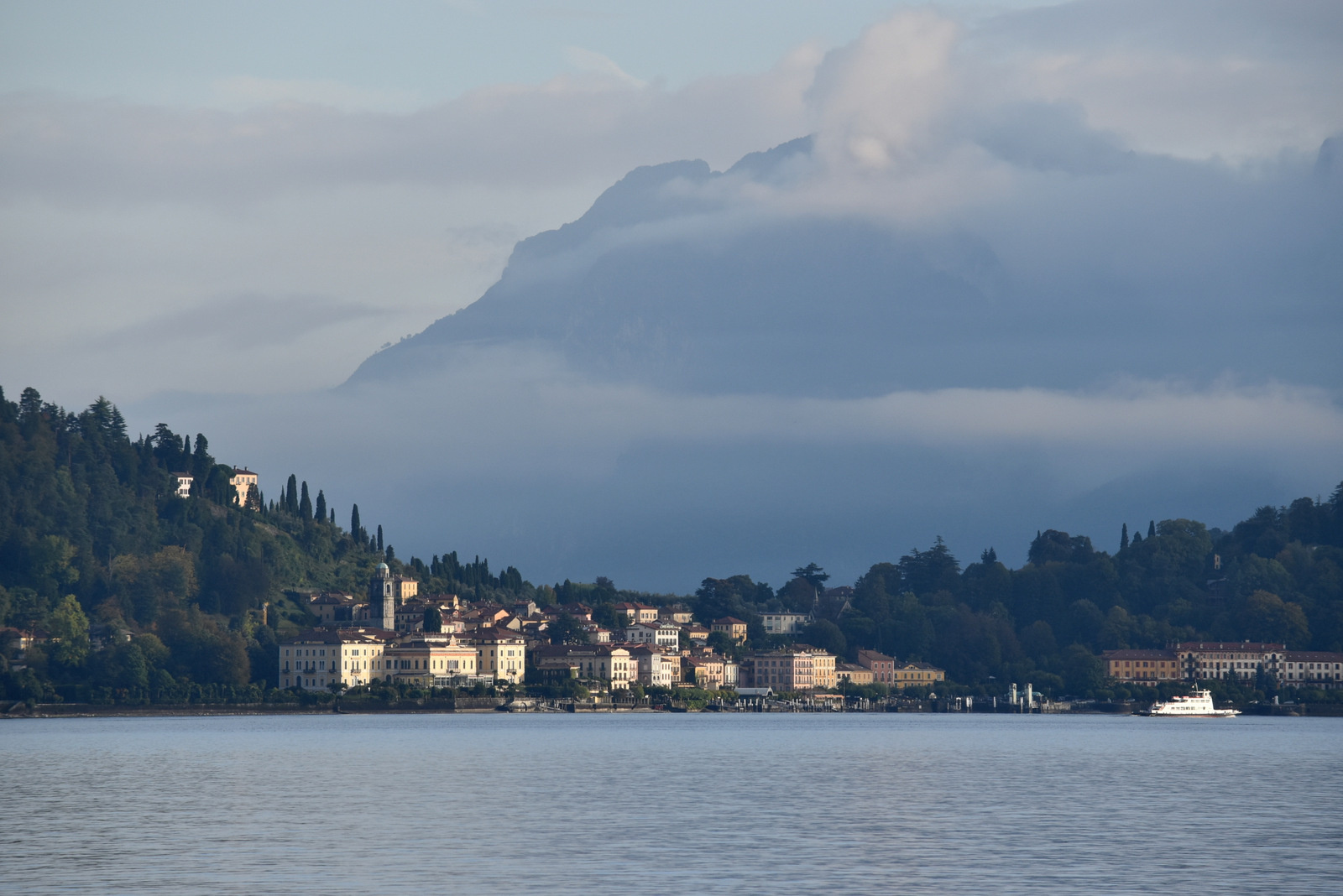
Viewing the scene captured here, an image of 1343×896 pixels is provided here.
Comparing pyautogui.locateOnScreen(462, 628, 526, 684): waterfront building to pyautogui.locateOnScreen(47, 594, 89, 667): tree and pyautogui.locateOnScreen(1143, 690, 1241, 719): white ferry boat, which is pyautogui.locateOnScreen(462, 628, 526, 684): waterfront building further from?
pyautogui.locateOnScreen(1143, 690, 1241, 719): white ferry boat

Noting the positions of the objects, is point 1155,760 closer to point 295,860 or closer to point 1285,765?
point 1285,765

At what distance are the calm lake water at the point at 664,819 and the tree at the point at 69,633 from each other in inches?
2589

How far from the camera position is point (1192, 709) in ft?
593

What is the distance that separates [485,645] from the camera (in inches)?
7505

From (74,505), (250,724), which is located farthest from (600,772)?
(74,505)

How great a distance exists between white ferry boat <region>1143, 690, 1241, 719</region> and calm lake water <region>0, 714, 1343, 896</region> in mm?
83037

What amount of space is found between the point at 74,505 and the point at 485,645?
142 feet

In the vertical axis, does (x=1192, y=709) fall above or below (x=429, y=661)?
below

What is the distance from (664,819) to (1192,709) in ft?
457

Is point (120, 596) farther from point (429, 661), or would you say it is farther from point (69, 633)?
point (429, 661)

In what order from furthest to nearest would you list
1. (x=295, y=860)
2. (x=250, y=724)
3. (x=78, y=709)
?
1. (x=78, y=709)
2. (x=250, y=724)
3. (x=295, y=860)

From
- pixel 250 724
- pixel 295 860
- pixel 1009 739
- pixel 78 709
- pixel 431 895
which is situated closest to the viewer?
pixel 431 895

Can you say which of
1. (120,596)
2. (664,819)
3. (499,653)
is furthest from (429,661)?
(664,819)

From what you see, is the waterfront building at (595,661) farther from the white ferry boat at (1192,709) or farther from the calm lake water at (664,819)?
the calm lake water at (664,819)
